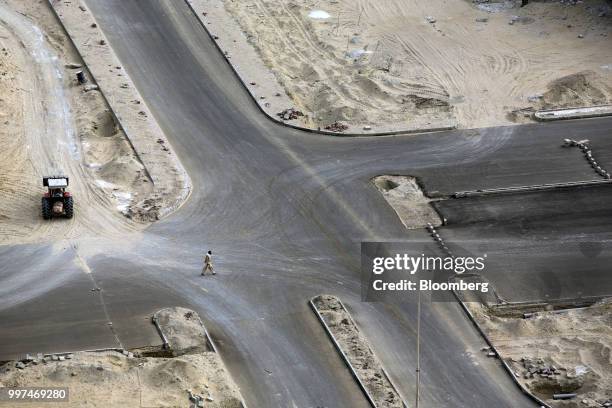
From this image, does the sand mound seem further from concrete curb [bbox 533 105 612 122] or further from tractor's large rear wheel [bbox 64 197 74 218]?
tractor's large rear wheel [bbox 64 197 74 218]

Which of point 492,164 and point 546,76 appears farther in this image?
point 546,76

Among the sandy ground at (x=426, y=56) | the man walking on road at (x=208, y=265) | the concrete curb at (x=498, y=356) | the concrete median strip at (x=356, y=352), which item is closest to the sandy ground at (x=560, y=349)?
the concrete curb at (x=498, y=356)

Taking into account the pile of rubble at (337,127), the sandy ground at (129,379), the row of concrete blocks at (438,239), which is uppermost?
the pile of rubble at (337,127)

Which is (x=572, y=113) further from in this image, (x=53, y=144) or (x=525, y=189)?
(x=53, y=144)

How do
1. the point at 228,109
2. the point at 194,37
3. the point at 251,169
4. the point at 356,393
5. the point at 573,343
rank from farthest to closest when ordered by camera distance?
the point at 194,37, the point at 228,109, the point at 251,169, the point at 573,343, the point at 356,393

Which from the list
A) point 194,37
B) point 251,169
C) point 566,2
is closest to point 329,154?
point 251,169

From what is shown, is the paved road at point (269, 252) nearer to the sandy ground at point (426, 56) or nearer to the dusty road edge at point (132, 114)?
the dusty road edge at point (132, 114)

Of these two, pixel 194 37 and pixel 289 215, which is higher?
pixel 194 37

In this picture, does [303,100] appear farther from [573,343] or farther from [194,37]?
[573,343]
